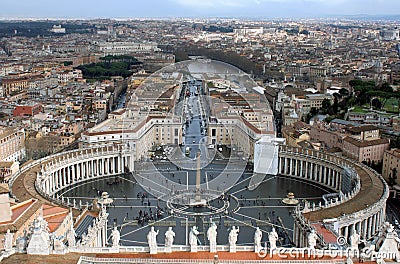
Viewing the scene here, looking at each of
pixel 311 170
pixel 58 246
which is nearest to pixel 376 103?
pixel 311 170

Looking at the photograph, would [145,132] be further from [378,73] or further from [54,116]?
[378,73]

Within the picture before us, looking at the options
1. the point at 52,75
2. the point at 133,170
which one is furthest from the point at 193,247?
the point at 52,75

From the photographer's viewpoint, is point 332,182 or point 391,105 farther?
point 391,105

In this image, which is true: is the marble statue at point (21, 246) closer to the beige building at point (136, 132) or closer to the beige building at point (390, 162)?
the beige building at point (136, 132)

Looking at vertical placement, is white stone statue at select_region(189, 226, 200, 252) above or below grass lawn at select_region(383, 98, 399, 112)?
above

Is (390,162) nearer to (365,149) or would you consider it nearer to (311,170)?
(365,149)

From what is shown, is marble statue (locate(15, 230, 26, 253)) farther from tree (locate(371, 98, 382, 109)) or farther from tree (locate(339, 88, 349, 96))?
tree (locate(339, 88, 349, 96))

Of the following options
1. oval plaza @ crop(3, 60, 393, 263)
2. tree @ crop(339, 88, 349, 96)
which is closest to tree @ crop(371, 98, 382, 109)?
tree @ crop(339, 88, 349, 96)
